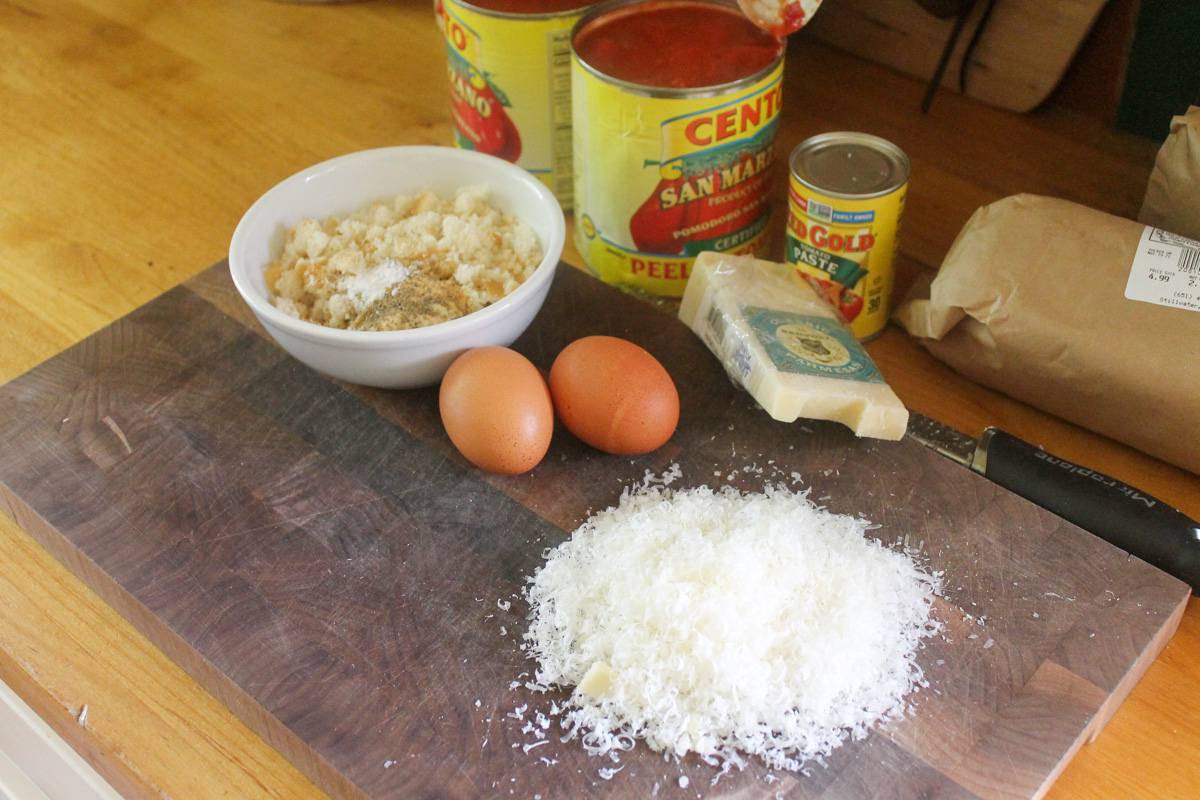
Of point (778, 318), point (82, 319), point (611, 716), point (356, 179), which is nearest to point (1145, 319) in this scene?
point (778, 318)

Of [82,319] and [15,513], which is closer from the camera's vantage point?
[15,513]

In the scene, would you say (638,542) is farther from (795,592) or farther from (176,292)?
(176,292)

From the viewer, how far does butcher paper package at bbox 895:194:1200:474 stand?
96 cm

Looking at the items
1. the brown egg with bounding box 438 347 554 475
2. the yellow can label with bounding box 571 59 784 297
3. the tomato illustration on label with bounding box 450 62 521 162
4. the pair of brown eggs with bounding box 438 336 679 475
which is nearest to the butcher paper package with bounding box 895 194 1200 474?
the yellow can label with bounding box 571 59 784 297

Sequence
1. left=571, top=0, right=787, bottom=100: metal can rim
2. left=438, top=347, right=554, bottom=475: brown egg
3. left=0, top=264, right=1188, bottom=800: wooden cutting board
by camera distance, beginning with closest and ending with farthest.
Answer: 1. left=0, top=264, right=1188, bottom=800: wooden cutting board
2. left=438, top=347, right=554, bottom=475: brown egg
3. left=571, top=0, right=787, bottom=100: metal can rim

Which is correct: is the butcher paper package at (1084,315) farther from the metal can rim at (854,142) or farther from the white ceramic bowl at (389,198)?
the white ceramic bowl at (389,198)

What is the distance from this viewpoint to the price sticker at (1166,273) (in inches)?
38.0

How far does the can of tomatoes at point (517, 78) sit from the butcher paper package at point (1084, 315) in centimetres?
49

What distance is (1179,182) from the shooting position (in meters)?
1.04

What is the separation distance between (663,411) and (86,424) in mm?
588

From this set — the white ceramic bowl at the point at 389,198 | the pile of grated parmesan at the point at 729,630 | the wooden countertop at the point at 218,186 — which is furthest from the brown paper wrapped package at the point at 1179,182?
the white ceramic bowl at the point at 389,198

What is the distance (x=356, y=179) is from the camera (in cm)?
116

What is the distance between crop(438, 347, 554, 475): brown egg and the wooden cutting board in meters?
0.05

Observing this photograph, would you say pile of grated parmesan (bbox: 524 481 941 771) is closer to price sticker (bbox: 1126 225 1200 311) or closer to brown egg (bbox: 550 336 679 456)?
brown egg (bbox: 550 336 679 456)
